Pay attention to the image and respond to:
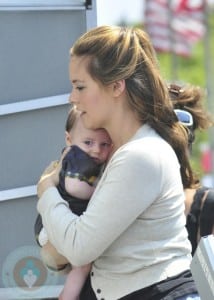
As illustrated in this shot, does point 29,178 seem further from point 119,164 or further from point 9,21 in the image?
point 119,164

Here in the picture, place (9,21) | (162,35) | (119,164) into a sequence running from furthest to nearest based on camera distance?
(162,35) < (9,21) < (119,164)

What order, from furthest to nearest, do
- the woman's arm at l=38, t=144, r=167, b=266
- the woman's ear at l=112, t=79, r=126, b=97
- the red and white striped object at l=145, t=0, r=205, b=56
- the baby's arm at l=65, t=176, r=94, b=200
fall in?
the red and white striped object at l=145, t=0, r=205, b=56, the baby's arm at l=65, t=176, r=94, b=200, the woman's ear at l=112, t=79, r=126, b=97, the woman's arm at l=38, t=144, r=167, b=266

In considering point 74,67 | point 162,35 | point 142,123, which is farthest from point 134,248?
point 162,35

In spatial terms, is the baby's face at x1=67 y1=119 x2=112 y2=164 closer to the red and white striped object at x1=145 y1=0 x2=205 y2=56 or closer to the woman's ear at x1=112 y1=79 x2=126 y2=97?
the woman's ear at x1=112 y1=79 x2=126 y2=97

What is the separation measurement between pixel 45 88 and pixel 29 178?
389mm

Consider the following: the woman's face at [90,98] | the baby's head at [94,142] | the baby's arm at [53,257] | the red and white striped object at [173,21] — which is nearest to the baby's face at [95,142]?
the baby's head at [94,142]

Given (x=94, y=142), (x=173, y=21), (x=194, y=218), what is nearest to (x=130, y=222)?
(x=94, y=142)

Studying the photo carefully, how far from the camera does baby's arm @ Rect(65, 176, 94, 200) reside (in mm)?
2533

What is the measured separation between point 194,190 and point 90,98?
686 millimetres

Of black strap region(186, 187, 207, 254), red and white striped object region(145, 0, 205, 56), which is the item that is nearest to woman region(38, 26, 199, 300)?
black strap region(186, 187, 207, 254)

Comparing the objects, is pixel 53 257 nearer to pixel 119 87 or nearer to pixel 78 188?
pixel 78 188

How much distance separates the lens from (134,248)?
2371mm

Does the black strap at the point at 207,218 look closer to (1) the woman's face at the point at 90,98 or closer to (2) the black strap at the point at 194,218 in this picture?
(2) the black strap at the point at 194,218

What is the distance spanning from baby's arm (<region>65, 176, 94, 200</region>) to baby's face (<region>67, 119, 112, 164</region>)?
9 cm
